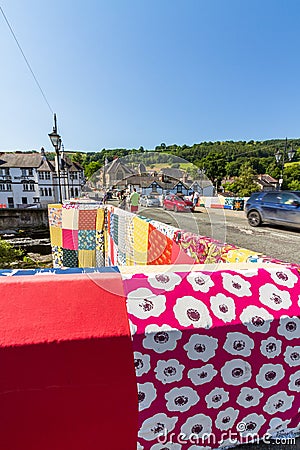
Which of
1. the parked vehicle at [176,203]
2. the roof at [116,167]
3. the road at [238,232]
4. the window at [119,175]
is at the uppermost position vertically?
the roof at [116,167]

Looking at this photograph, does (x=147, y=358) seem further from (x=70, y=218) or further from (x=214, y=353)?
(x=70, y=218)

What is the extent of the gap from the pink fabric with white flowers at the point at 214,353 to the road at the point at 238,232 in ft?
2.24

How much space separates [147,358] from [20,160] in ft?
144

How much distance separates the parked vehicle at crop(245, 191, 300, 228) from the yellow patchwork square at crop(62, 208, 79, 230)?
22.7 ft

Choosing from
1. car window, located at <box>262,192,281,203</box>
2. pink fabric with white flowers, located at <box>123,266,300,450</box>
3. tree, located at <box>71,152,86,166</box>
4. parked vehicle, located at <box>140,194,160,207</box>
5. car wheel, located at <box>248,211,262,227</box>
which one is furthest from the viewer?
car wheel, located at <box>248,211,262,227</box>

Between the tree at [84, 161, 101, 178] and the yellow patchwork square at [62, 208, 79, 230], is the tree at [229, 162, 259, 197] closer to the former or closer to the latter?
the yellow patchwork square at [62, 208, 79, 230]

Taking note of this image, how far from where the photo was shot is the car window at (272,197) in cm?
843

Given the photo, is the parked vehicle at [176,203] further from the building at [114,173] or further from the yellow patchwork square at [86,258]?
the yellow patchwork square at [86,258]

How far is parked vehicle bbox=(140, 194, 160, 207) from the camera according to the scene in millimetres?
2059

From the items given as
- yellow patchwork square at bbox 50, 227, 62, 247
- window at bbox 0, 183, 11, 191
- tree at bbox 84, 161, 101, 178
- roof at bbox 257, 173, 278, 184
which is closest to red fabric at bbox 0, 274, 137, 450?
tree at bbox 84, 161, 101, 178

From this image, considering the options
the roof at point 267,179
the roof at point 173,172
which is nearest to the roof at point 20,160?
the roof at point 267,179

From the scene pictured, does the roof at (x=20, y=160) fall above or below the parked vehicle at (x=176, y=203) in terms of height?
above

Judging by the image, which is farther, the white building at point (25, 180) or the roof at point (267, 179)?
the roof at point (267, 179)

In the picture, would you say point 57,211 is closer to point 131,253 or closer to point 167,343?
point 131,253
